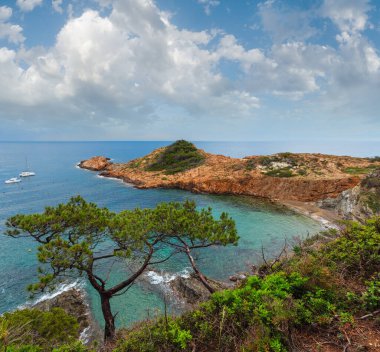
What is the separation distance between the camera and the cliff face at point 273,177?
144 ft

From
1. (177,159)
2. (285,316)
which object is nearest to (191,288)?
(285,316)

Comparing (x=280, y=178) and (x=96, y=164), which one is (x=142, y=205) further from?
(x=96, y=164)

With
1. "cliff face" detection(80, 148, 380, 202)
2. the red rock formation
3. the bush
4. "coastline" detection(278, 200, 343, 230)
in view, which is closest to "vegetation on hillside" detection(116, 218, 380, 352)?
the bush

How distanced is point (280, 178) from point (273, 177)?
1.40m

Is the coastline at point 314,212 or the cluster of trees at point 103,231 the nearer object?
the cluster of trees at point 103,231

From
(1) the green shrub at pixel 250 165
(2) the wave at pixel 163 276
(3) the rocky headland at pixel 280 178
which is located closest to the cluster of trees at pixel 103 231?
(2) the wave at pixel 163 276

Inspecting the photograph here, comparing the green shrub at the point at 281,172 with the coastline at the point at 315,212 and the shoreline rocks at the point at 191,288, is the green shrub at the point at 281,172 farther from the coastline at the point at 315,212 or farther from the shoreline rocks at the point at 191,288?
the shoreline rocks at the point at 191,288

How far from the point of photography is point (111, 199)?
45562mm

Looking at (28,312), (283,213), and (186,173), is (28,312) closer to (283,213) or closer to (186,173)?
(283,213)

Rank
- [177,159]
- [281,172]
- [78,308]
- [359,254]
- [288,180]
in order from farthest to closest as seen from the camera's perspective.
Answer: [177,159] → [281,172] → [288,180] → [78,308] → [359,254]

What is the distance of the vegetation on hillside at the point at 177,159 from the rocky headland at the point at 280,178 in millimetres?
287

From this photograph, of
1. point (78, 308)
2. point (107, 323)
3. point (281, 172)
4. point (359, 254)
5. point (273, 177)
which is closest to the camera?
point (359, 254)

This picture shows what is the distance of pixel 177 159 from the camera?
232 ft

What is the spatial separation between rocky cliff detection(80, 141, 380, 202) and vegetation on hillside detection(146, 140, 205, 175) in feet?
8.89
